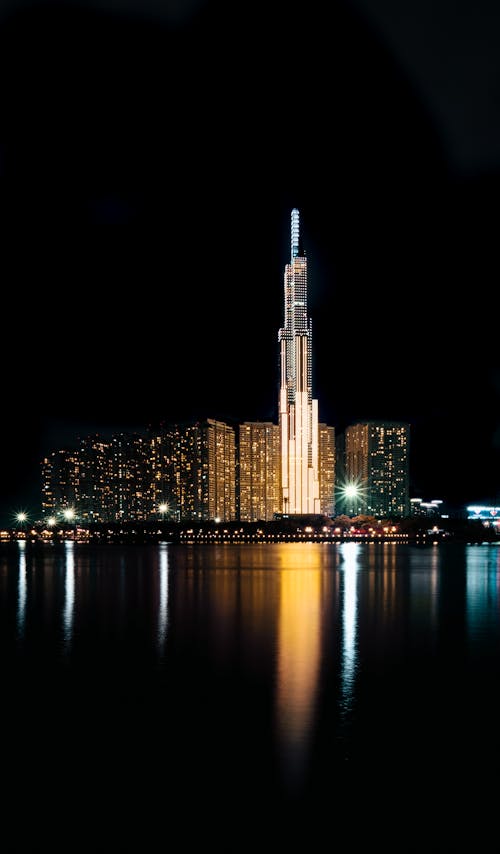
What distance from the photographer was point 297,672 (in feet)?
83.4

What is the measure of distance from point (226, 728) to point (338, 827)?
5.75 meters

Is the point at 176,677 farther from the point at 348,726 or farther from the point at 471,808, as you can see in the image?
the point at 471,808

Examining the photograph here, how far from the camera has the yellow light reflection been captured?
55.3 ft

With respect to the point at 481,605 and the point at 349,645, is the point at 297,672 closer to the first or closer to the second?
the point at 349,645

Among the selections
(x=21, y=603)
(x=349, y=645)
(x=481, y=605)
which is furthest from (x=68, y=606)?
(x=481, y=605)

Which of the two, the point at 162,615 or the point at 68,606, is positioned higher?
the point at 162,615

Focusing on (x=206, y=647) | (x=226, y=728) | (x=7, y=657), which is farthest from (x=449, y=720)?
(x=7, y=657)

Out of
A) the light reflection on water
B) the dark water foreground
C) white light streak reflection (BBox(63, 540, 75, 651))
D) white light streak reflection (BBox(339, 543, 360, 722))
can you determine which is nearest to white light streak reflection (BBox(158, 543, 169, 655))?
the dark water foreground

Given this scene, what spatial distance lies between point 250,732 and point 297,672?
24.8 ft

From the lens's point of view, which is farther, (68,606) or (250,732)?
(68,606)

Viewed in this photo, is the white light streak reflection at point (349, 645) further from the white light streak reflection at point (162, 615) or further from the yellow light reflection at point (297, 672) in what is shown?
the white light streak reflection at point (162, 615)

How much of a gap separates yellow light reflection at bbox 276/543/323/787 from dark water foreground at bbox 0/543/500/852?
0.21 feet

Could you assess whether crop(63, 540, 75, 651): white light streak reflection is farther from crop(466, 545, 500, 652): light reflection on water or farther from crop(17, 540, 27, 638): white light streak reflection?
crop(466, 545, 500, 652): light reflection on water

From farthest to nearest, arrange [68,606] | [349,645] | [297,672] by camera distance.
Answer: [68,606] → [349,645] → [297,672]
